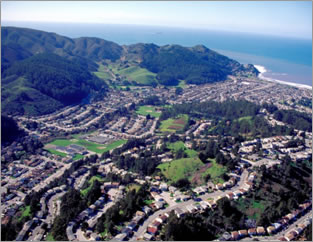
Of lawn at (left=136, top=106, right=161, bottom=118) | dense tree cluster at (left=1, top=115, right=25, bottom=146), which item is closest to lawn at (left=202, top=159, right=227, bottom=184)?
lawn at (left=136, top=106, right=161, bottom=118)

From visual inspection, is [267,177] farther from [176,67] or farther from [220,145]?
[176,67]

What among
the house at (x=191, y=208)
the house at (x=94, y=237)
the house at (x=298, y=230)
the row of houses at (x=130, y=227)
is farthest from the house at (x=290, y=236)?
the house at (x=94, y=237)

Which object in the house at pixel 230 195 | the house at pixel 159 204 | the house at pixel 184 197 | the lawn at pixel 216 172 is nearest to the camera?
the house at pixel 159 204

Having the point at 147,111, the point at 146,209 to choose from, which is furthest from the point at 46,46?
the point at 146,209

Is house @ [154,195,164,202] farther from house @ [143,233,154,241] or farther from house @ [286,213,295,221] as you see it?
house @ [286,213,295,221]

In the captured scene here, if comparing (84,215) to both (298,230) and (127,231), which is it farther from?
(298,230)

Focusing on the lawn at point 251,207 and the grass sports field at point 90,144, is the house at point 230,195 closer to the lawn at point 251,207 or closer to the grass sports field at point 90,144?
the lawn at point 251,207
